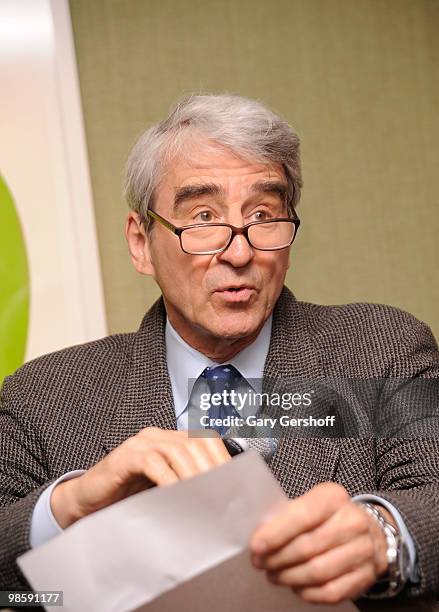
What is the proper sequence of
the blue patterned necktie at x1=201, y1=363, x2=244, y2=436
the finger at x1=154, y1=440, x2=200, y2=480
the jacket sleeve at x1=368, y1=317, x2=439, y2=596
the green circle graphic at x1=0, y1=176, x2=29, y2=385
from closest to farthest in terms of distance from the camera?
the finger at x1=154, y1=440, x2=200, y2=480, the jacket sleeve at x1=368, y1=317, x2=439, y2=596, the blue patterned necktie at x1=201, y1=363, x2=244, y2=436, the green circle graphic at x1=0, y1=176, x2=29, y2=385

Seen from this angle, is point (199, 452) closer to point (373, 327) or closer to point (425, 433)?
point (425, 433)

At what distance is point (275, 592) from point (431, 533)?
11.2 inches

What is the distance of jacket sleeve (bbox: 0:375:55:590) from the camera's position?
1340mm

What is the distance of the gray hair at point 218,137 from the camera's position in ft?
5.59

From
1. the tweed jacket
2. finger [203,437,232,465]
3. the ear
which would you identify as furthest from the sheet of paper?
the ear

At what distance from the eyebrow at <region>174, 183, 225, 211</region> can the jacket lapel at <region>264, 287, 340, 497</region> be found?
289 mm

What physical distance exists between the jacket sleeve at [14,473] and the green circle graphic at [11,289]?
25.2 inches

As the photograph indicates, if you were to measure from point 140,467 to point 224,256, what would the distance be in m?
0.61

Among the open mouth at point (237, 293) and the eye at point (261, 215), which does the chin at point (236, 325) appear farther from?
the eye at point (261, 215)

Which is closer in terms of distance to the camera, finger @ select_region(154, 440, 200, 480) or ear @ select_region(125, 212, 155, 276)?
finger @ select_region(154, 440, 200, 480)

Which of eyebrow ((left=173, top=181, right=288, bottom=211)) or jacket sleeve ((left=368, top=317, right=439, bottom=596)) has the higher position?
eyebrow ((left=173, top=181, right=288, bottom=211))

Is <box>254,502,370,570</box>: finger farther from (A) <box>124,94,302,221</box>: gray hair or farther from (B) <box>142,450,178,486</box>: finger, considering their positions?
(A) <box>124,94,302,221</box>: gray hair

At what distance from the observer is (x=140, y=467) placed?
1.12 m

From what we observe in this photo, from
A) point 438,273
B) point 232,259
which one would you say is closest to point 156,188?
point 232,259
